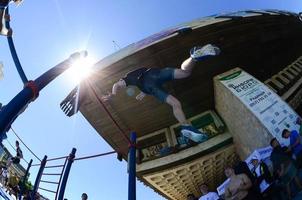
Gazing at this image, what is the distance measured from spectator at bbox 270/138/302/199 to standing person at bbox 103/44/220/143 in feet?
6.38

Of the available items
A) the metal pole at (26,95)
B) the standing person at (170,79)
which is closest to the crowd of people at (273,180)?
the standing person at (170,79)

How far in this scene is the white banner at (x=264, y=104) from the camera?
10.7 metres

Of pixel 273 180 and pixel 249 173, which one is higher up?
pixel 249 173

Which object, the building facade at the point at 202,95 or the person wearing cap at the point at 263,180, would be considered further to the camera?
the building facade at the point at 202,95

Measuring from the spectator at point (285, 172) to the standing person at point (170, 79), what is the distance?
195 cm

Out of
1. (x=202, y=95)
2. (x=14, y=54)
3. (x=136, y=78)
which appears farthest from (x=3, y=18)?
(x=202, y=95)

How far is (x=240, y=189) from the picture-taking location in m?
6.53

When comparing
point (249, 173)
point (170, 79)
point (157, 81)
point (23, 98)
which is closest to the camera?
point (23, 98)

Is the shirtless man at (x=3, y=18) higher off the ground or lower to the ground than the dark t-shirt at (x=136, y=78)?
lower

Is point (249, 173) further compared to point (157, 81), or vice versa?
point (157, 81)

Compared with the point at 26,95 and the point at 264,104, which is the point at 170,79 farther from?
the point at 26,95

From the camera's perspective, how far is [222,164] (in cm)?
1539

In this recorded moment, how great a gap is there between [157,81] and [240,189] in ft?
12.8

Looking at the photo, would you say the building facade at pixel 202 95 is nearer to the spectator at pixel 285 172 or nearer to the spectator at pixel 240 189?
the spectator at pixel 285 172
